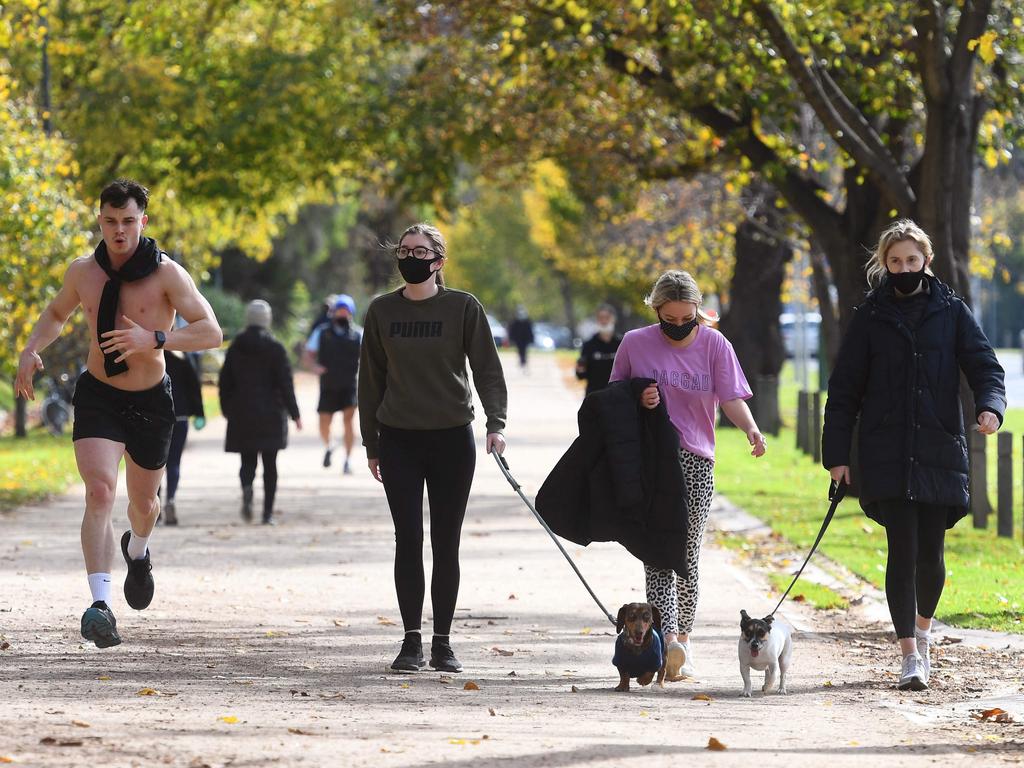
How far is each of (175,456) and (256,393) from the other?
926 mm

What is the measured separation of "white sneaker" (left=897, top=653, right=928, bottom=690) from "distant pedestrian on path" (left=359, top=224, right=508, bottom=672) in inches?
73.1

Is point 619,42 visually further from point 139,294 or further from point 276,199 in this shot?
point 276,199

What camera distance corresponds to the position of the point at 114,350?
25.7 ft

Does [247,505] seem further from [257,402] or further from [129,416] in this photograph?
[129,416]

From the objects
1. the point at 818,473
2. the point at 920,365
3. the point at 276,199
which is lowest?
the point at 818,473

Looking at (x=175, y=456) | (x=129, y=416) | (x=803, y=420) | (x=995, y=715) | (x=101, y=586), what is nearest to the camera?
(x=995, y=715)

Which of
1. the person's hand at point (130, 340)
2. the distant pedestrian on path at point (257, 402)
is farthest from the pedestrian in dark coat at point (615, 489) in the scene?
the distant pedestrian on path at point (257, 402)

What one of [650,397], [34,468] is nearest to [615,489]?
[650,397]

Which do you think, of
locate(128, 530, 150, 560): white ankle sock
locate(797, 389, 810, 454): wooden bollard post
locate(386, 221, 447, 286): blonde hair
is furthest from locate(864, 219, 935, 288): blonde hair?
locate(797, 389, 810, 454): wooden bollard post

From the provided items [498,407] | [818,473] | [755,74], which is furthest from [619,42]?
[498,407]

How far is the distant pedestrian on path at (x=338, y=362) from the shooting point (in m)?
19.3

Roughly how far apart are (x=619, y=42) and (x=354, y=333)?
4759mm

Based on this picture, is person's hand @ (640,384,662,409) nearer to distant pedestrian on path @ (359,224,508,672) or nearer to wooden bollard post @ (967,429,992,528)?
distant pedestrian on path @ (359,224,508,672)

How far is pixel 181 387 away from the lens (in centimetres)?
1418
